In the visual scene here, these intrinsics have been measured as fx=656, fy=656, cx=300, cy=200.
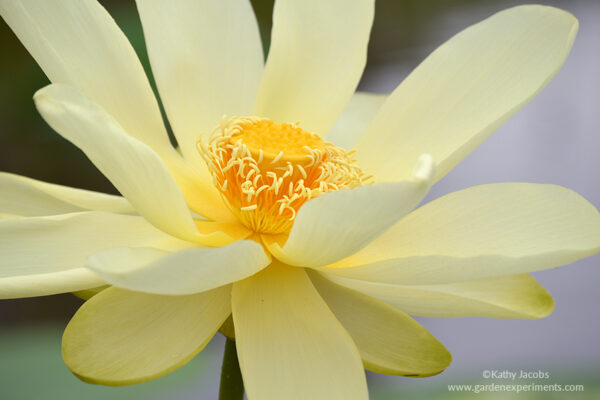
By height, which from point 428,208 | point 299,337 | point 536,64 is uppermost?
point 536,64

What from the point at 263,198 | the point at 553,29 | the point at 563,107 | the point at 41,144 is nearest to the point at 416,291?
the point at 263,198

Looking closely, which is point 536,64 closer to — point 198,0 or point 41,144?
point 198,0

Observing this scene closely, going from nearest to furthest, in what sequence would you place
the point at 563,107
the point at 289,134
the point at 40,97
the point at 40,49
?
the point at 40,97, the point at 40,49, the point at 289,134, the point at 563,107

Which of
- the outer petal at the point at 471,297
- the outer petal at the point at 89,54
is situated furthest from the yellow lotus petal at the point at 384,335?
the outer petal at the point at 89,54

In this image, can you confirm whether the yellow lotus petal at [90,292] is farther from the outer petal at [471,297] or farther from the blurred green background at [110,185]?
the blurred green background at [110,185]

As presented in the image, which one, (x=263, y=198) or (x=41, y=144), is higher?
(x=41, y=144)

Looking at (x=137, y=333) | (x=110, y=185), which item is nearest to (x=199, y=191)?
(x=137, y=333)

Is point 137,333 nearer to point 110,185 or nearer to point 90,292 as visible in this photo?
point 90,292
